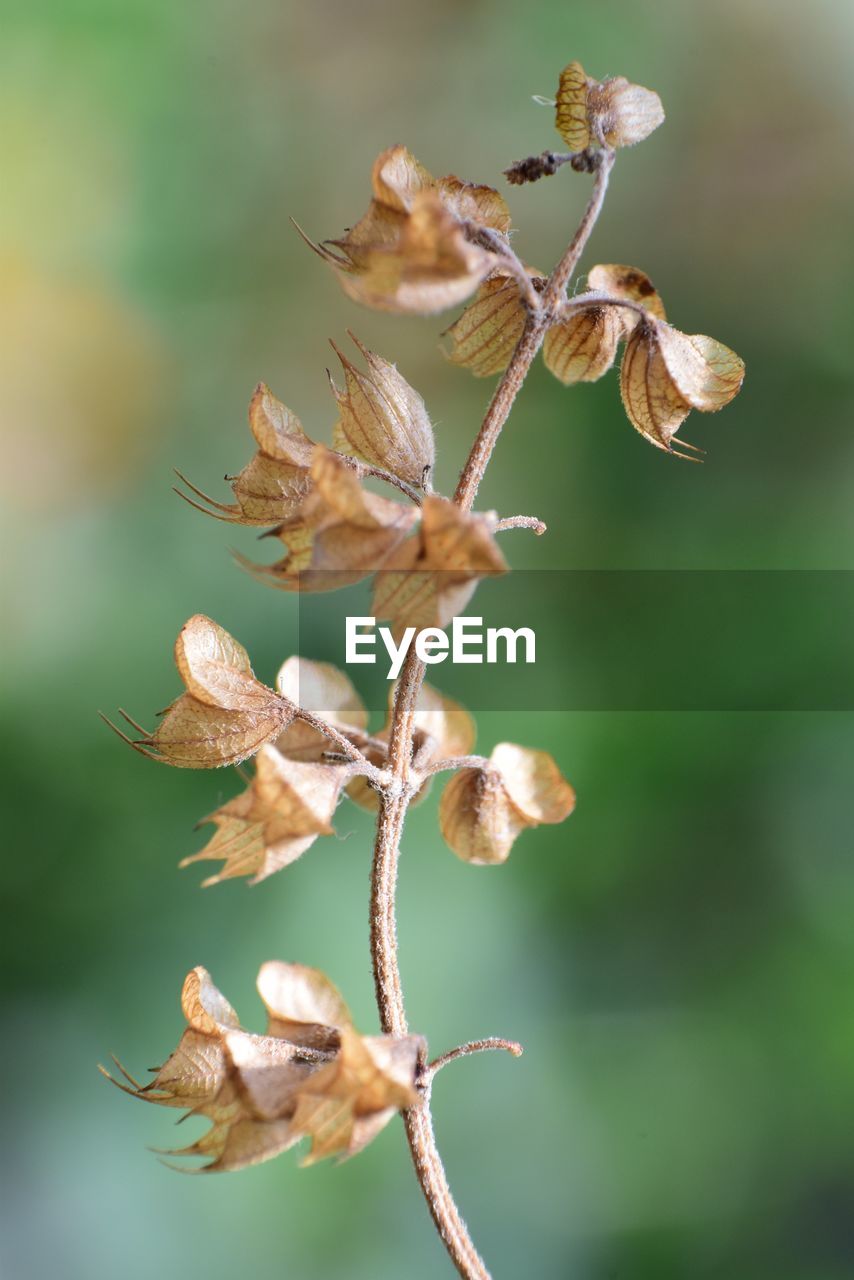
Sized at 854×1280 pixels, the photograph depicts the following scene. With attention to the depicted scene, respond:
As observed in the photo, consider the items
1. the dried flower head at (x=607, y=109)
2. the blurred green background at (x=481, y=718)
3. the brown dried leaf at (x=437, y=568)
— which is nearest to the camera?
the brown dried leaf at (x=437, y=568)

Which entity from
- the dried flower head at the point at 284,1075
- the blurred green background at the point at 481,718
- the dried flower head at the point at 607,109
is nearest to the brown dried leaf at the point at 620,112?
the dried flower head at the point at 607,109

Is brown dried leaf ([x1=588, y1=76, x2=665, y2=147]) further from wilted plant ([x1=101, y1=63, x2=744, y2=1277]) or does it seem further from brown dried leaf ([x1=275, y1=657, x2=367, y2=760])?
brown dried leaf ([x1=275, y1=657, x2=367, y2=760])

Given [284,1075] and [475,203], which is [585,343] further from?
[284,1075]

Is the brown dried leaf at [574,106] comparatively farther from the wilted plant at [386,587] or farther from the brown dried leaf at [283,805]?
the brown dried leaf at [283,805]

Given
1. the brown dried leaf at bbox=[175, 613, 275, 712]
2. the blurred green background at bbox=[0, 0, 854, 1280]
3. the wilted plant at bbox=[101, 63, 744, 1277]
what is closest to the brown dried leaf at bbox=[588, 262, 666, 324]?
the wilted plant at bbox=[101, 63, 744, 1277]

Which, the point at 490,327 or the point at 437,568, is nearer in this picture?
the point at 437,568

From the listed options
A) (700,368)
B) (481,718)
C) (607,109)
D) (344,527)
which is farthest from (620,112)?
(481,718)
